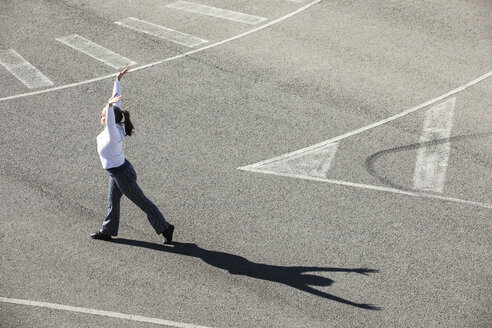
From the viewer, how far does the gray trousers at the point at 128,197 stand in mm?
9742

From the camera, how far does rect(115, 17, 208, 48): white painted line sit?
1697 centimetres

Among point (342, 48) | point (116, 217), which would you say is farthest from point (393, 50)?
point (116, 217)

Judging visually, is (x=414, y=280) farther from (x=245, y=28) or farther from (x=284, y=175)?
(x=245, y=28)

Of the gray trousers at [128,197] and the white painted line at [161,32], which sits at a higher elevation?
the white painted line at [161,32]

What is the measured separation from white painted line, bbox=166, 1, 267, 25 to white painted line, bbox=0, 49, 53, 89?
4.55m

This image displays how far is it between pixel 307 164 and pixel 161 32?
723 centimetres

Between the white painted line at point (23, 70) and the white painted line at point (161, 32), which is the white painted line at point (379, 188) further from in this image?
the white painted line at point (161, 32)

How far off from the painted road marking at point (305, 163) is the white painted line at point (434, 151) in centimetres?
149

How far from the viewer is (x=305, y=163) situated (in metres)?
12.0

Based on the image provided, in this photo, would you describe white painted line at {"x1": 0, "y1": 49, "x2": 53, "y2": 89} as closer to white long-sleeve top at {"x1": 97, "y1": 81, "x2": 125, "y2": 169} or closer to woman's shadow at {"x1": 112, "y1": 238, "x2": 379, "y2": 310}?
white long-sleeve top at {"x1": 97, "y1": 81, "x2": 125, "y2": 169}

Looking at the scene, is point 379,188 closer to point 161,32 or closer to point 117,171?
point 117,171

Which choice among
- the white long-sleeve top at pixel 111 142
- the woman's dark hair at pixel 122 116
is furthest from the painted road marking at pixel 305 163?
the white long-sleeve top at pixel 111 142

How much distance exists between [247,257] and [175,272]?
103 centimetres

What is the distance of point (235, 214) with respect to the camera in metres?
10.8
